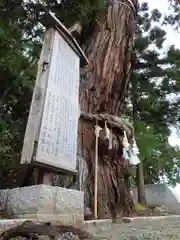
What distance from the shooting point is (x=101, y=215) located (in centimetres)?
305

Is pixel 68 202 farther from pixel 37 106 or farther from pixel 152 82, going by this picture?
pixel 152 82

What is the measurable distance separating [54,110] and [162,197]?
6.01 m

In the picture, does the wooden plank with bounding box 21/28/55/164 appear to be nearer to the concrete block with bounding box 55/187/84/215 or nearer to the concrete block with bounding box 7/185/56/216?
the concrete block with bounding box 7/185/56/216

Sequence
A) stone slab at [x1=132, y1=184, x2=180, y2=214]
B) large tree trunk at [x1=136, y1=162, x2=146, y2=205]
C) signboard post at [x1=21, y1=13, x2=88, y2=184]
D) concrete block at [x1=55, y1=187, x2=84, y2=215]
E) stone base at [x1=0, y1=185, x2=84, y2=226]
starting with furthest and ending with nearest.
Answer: large tree trunk at [x1=136, y1=162, x2=146, y2=205] < stone slab at [x1=132, y1=184, x2=180, y2=214] < signboard post at [x1=21, y1=13, x2=88, y2=184] < concrete block at [x1=55, y1=187, x2=84, y2=215] < stone base at [x1=0, y1=185, x2=84, y2=226]

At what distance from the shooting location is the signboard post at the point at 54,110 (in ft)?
6.42

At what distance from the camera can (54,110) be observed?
2.20 metres

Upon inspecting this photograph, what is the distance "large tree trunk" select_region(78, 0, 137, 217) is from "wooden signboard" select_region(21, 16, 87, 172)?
1.06 meters

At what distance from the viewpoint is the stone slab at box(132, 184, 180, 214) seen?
689 cm

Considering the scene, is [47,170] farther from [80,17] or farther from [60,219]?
[80,17]

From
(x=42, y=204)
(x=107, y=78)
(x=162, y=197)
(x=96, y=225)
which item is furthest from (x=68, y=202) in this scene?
(x=162, y=197)

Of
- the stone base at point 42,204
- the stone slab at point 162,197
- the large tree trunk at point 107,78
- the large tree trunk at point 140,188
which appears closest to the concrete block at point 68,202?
the stone base at point 42,204

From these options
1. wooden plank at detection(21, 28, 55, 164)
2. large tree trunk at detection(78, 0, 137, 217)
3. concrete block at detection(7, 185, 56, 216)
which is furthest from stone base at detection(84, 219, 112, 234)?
large tree trunk at detection(78, 0, 137, 217)

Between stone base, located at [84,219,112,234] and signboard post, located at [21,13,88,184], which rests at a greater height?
signboard post, located at [21,13,88,184]

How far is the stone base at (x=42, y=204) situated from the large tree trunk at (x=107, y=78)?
127cm
